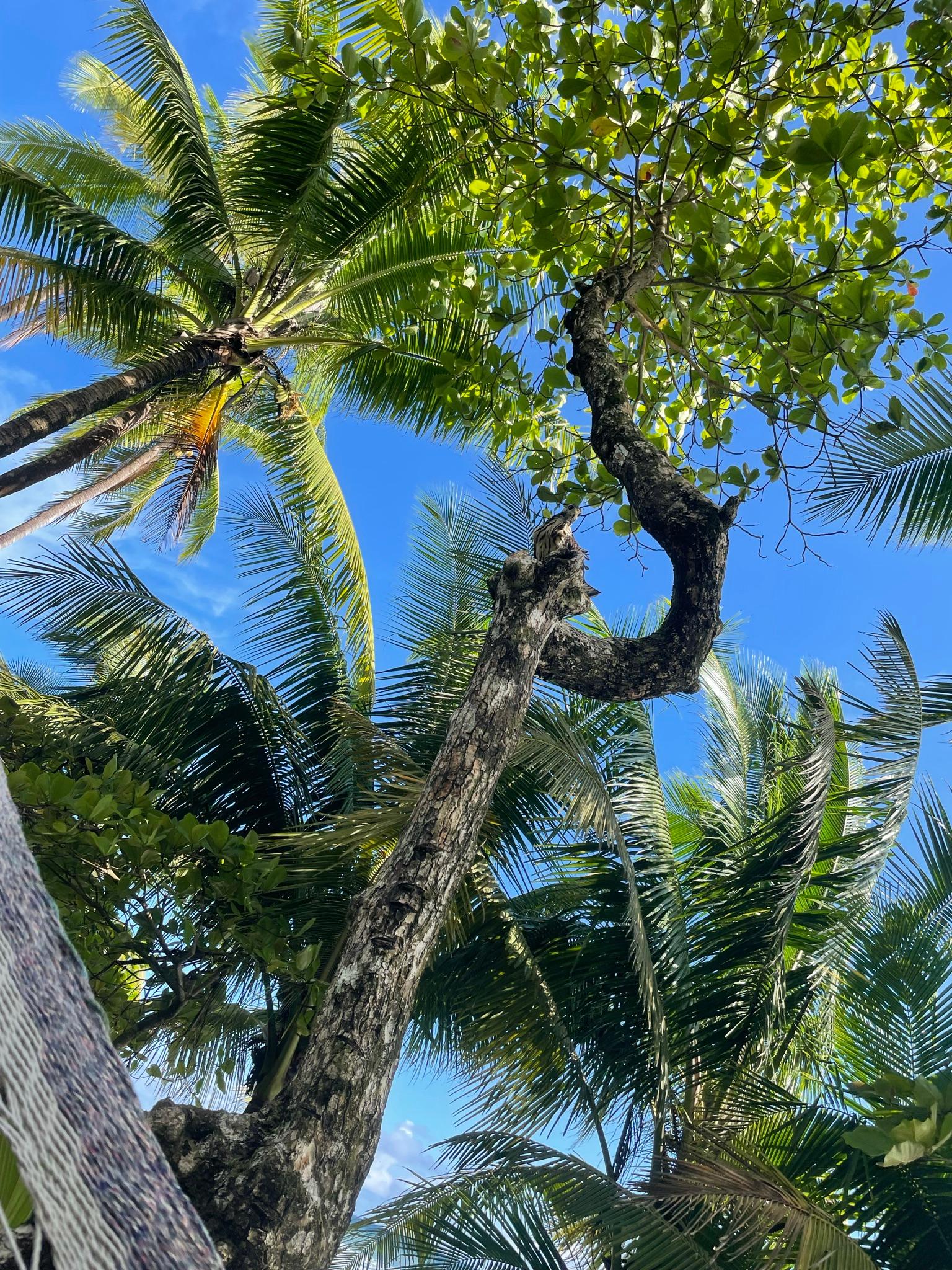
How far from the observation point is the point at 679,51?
3.88 m

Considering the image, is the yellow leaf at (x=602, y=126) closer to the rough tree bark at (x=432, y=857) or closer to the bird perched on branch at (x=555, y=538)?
the rough tree bark at (x=432, y=857)

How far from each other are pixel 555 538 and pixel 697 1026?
3.25 m

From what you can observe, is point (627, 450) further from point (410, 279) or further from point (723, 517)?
point (410, 279)

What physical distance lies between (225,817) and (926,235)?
5232 millimetres

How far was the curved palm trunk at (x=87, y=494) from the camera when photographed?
24.6ft

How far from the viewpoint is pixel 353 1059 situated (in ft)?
7.24

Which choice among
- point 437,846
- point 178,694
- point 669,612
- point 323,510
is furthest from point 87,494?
point 437,846

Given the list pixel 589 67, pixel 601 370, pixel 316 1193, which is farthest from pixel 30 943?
pixel 589 67

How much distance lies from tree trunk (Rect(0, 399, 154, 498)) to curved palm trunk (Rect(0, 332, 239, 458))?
16 cm

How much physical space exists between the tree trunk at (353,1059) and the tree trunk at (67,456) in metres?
4.19

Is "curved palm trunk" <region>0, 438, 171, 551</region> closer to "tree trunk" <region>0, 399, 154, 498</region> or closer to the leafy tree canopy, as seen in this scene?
"tree trunk" <region>0, 399, 154, 498</region>

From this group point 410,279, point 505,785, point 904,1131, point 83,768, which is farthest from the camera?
point 410,279

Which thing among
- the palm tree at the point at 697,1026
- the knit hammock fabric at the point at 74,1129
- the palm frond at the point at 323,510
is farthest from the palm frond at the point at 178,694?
the knit hammock fabric at the point at 74,1129

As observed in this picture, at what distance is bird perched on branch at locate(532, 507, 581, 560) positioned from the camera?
3533 millimetres
